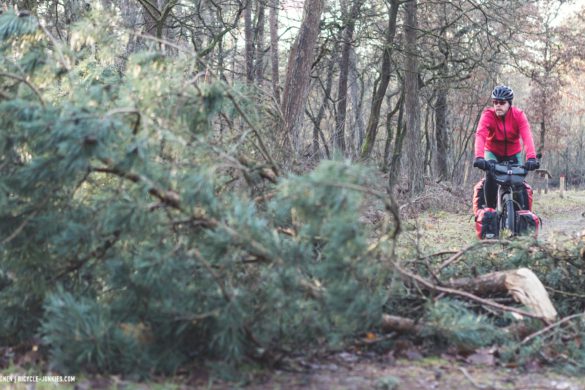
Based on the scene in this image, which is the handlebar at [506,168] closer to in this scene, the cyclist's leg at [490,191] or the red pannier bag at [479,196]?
the cyclist's leg at [490,191]

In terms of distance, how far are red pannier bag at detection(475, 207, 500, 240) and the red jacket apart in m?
0.85

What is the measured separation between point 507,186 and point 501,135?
716 millimetres

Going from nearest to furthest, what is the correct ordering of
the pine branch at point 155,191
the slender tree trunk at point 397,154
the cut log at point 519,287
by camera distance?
the pine branch at point 155,191, the cut log at point 519,287, the slender tree trunk at point 397,154

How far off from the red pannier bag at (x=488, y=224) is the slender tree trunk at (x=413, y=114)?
9120 mm

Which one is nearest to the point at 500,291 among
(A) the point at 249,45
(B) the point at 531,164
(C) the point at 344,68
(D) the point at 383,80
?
(B) the point at 531,164

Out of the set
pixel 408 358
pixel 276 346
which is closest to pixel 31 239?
pixel 276 346

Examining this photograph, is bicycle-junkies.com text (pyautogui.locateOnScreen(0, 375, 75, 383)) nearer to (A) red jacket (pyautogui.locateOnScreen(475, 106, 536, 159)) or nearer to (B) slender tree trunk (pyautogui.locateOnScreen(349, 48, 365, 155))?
(A) red jacket (pyautogui.locateOnScreen(475, 106, 536, 159))

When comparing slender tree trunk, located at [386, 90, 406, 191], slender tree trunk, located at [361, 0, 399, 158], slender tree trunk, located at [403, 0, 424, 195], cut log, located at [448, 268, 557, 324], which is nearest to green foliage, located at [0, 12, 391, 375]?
cut log, located at [448, 268, 557, 324]

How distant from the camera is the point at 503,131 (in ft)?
25.8

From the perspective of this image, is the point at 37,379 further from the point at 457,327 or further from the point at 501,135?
the point at 501,135

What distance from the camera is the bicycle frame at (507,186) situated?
734cm

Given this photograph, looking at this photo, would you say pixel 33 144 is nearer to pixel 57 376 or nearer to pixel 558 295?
pixel 57 376

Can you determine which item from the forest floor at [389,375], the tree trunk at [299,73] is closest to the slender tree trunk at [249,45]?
the tree trunk at [299,73]

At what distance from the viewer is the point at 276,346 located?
3.79 meters
